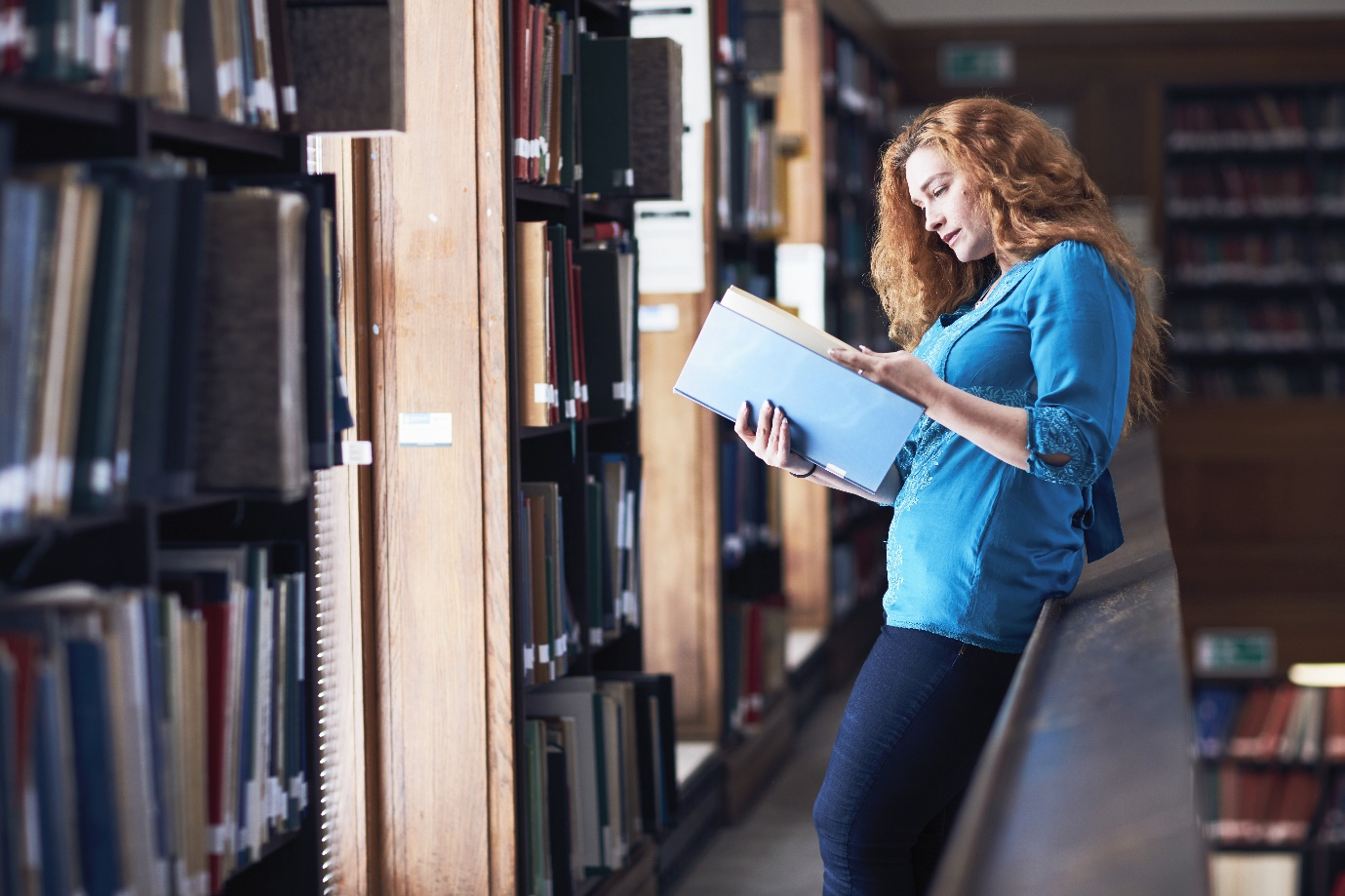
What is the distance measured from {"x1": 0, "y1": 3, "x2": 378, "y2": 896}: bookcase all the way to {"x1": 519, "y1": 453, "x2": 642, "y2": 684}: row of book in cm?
78

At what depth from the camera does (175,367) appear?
1.30 m

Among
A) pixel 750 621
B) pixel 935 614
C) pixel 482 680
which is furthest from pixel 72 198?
pixel 750 621

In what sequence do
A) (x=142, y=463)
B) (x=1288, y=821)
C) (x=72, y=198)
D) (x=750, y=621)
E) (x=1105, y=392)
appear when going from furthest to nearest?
(x=1288, y=821) < (x=750, y=621) < (x=1105, y=392) < (x=142, y=463) < (x=72, y=198)

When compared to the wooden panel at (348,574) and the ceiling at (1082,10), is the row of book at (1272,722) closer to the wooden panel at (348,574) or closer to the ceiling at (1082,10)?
the ceiling at (1082,10)

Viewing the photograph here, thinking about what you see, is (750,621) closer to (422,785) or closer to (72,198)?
(422,785)

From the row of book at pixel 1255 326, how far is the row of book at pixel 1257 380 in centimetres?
14

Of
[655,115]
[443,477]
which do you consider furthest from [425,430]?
[655,115]

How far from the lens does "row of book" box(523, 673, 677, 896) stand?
→ 248 cm

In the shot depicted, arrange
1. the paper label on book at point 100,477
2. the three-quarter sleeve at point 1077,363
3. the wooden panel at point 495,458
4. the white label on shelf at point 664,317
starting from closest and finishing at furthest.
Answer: the paper label on book at point 100,477, the three-quarter sleeve at point 1077,363, the wooden panel at point 495,458, the white label on shelf at point 664,317

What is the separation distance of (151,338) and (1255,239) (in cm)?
734

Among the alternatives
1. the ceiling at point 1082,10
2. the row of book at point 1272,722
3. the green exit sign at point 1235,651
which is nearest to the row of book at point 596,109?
the ceiling at point 1082,10

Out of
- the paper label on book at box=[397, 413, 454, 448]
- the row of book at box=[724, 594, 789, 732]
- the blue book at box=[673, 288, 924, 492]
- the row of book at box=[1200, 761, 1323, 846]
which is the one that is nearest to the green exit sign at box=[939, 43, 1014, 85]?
the row of book at box=[1200, 761, 1323, 846]

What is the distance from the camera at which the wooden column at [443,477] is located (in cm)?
227

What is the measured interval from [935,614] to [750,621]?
2.31 m
